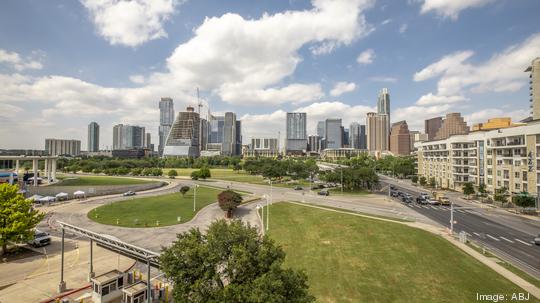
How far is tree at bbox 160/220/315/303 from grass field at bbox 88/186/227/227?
35.0m

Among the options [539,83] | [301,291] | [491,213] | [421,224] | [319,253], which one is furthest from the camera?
[539,83]

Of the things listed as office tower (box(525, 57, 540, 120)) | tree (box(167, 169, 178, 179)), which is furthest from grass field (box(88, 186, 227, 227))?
office tower (box(525, 57, 540, 120))

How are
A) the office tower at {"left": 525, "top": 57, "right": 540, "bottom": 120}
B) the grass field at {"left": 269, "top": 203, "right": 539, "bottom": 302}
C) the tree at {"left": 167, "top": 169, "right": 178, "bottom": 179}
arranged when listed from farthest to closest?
the tree at {"left": 167, "top": 169, "right": 178, "bottom": 179} < the office tower at {"left": 525, "top": 57, "right": 540, "bottom": 120} < the grass field at {"left": 269, "top": 203, "right": 539, "bottom": 302}

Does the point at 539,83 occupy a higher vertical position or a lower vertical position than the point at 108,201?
higher

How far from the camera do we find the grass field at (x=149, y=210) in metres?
50.9

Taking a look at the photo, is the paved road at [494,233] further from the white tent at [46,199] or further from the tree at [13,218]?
the white tent at [46,199]

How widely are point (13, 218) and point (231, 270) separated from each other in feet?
107

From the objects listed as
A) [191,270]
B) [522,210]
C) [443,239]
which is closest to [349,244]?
[443,239]

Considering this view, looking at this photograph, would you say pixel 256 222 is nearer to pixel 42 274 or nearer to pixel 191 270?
pixel 42 274

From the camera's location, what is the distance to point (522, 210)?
2494 inches

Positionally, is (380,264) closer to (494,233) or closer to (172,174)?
(494,233)

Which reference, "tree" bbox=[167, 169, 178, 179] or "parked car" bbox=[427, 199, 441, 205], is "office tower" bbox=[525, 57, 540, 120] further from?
"tree" bbox=[167, 169, 178, 179]

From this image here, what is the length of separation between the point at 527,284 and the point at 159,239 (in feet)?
150

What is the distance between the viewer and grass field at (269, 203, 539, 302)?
26281 millimetres
